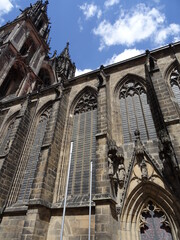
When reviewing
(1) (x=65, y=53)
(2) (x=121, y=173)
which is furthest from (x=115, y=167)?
(1) (x=65, y=53)

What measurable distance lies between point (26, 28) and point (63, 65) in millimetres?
6526

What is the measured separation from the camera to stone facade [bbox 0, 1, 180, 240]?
564 centimetres

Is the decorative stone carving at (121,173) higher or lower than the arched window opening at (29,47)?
lower

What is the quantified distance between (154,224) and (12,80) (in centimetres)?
1930

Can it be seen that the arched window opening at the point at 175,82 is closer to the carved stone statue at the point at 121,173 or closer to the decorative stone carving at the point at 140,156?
the decorative stone carving at the point at 140,156

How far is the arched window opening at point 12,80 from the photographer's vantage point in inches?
732

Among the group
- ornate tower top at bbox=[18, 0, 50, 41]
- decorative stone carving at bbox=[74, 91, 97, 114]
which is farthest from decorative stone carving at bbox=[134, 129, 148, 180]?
ornate tower top at bbox=[18, 0, 50, 41]

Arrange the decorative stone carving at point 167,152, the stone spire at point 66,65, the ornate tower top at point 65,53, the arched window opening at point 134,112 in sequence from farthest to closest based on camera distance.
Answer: the ornate tower top at point 65,53 < the stone spire at point 66,65 < the arched window opening at point 134,112 < the decorative stone carving at point 167,152

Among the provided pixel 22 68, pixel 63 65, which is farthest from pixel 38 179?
pixel 63 65

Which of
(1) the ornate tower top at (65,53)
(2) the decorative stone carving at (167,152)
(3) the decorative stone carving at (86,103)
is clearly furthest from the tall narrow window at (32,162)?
(1) the ornate tower top at (65,53)

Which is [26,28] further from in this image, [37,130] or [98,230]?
[98,230]

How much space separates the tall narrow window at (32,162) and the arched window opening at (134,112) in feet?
16.3

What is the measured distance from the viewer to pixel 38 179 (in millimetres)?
6945

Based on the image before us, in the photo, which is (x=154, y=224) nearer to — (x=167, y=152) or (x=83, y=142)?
(x=167, y=152)
